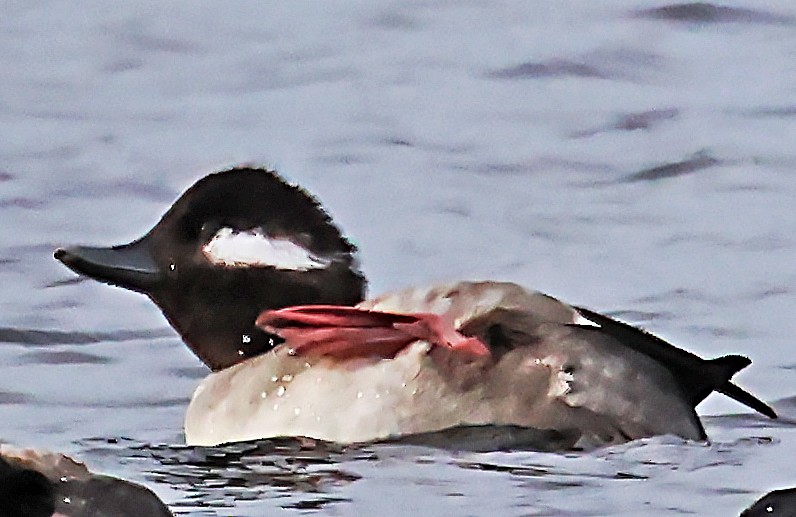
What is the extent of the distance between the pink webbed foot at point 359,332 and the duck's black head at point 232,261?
33 centimetres

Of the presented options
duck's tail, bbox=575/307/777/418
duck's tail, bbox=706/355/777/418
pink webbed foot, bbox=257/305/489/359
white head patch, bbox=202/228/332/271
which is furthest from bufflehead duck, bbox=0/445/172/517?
white head patch, bbox=202/228/332/271

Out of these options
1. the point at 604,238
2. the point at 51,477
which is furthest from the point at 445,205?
the point at 51,477

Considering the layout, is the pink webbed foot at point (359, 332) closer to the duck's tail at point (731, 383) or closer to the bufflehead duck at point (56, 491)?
the duck's tail at point (731, 383)

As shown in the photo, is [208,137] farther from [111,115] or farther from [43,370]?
[43,370]

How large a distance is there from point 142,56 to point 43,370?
4.12m

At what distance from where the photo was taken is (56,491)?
592 cm

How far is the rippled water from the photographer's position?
8.12m

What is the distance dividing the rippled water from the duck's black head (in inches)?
15.1

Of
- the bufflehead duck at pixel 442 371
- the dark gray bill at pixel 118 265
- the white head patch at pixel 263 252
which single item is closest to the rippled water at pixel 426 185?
the bufflehead duck at pixel 442 371

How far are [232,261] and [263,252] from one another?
18 centimetres

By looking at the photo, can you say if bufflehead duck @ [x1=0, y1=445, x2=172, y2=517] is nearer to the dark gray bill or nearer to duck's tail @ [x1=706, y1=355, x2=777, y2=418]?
duck's tail @ [x1=706, y1=355, x2=777, y2=418]

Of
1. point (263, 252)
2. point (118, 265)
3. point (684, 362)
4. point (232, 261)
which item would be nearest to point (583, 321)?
point (684, 362)

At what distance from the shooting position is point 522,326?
8.10 m

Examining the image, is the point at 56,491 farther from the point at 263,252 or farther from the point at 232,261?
the point at 232,261
